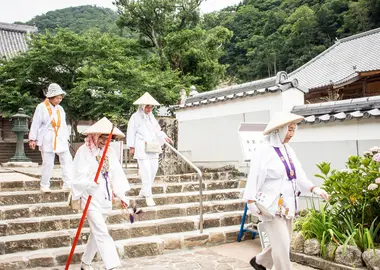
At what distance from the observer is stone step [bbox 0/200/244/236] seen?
581 cm

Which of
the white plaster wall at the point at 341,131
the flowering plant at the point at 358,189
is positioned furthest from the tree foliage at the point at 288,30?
the flowering plant at the point at 358,189

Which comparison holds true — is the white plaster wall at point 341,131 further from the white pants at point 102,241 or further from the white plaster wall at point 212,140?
the white pants at point 102,241

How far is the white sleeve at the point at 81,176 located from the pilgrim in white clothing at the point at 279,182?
6.52 feet

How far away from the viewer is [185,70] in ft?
67.0

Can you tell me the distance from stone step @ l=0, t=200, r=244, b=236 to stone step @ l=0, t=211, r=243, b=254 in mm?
137

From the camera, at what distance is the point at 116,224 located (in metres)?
6.49

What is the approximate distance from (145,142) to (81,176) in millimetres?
3065

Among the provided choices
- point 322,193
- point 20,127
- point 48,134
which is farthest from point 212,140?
point 20,127

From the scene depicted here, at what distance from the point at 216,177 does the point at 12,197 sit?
5.15 meters

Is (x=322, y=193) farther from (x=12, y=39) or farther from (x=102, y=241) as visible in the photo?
(x=12, y=39)

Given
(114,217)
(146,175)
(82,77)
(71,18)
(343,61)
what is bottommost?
(114,217)

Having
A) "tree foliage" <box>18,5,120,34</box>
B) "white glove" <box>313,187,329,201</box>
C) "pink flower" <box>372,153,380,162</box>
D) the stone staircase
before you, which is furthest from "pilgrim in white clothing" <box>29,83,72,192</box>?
"tree foliage" <box>18,5,120,34</box>

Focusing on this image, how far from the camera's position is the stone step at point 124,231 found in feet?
17.8

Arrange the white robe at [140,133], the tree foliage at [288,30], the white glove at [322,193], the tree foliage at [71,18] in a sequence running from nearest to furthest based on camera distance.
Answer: the white glove at [322,193]
the white robe at [140,133]
the tree foliage at [288,30]
the tree foliage at [71,18]
